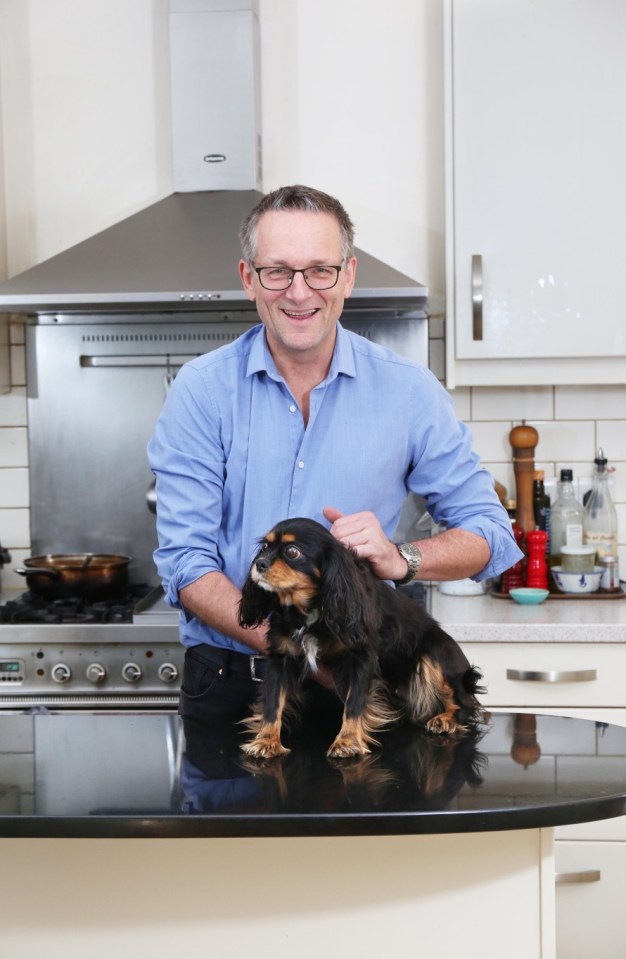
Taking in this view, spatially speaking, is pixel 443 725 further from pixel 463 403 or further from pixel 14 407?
pixel 14 407

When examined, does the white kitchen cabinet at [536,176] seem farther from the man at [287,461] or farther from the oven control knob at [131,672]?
the oven control knob at [131,672]

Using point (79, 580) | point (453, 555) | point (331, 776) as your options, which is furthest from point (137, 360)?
point (331, 776)

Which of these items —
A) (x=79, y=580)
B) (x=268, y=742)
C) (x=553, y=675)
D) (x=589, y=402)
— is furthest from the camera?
(x=589, y=402)

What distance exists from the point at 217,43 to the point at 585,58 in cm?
99

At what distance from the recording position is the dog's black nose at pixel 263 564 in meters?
1.27

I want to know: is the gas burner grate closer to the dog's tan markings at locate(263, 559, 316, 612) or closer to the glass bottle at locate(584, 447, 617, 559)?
the glass bottle at locate(584, 447, 617, 559)

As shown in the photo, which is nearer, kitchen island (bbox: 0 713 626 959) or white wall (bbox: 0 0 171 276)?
kitchen island (bbox: 0 713 626 959)

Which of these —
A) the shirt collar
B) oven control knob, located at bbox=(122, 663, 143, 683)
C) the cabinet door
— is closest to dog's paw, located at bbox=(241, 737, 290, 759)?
the shirt collar

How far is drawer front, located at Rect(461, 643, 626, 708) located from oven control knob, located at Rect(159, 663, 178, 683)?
2.33 feet

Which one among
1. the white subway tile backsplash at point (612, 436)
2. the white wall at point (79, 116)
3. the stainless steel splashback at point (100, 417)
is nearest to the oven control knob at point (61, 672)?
the stainless steel splashback at point (100, 417)

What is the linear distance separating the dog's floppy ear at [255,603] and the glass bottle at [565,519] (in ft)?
6.11

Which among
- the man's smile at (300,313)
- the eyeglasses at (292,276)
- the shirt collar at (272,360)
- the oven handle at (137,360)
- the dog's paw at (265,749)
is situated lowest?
the dog's paw at (265,749)

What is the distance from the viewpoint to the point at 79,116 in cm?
321

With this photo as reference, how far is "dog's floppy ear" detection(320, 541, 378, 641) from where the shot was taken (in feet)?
4.20
